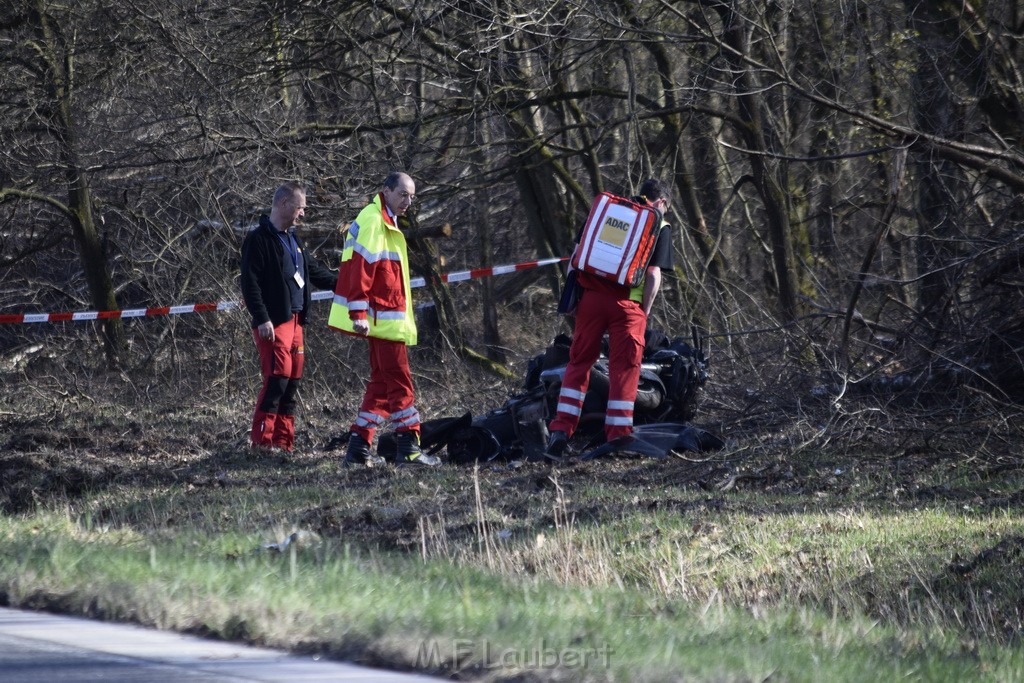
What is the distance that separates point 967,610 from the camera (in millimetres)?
5891

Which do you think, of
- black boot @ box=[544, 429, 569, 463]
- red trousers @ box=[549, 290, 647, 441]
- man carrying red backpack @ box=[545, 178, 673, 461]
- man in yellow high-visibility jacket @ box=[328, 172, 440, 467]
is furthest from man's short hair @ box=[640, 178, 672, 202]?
A: black boot @ box=[544, 429, 569, 463]

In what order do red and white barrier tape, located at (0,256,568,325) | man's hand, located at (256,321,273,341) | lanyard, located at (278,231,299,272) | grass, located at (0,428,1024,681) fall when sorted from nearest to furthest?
grass, located at (0,428,1024,681)
man's hand, located at (256,321,273,341)
lanyard, located at (278,231,299,272)
red and white barrier tape, located at (0,256,568,325)

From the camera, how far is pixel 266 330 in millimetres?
9375

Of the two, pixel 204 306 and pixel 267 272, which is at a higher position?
pixel 204 306

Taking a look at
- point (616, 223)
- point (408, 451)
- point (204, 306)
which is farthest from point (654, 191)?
point (204, 306)

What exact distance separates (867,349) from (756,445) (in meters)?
2.21

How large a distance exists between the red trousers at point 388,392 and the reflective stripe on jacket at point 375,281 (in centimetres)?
13

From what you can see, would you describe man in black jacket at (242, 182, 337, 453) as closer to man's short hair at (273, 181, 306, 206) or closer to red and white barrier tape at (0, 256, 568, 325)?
man's short hair at (273, 181, 306, 206)

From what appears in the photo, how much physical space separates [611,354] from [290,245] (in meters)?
2.59

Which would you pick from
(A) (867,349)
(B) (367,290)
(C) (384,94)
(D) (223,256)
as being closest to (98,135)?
(D) (223,256)

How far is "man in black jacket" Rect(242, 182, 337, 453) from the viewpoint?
9469mm

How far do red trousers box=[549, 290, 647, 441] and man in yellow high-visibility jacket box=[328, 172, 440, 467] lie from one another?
110cm

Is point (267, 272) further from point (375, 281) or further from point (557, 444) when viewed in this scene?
point (557, 444)

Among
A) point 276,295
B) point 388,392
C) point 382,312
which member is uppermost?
point 276,295
